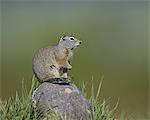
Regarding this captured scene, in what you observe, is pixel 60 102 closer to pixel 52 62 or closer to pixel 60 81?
pixel 60 81

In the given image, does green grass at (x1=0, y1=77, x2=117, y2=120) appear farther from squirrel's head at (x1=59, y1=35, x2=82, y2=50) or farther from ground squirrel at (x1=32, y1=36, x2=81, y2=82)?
squirrel's head at (x1=59, y1=35, x2=82, y2=50)

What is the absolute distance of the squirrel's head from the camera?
24.1 ft

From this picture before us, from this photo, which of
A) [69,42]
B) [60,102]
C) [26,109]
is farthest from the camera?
[69,42]

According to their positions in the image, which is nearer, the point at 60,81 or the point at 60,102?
the point at 60,102

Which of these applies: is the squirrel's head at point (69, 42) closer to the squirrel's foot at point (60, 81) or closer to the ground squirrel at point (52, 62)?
the ground squirrel at point (52, 62)

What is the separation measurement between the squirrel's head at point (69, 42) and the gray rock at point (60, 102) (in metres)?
0.47

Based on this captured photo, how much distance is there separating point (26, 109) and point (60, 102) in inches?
15.1

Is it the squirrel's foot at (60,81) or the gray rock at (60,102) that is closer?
the gray rock at (60,102)

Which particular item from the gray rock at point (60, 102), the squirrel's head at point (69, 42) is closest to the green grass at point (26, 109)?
the gray rock at point (60, 102)

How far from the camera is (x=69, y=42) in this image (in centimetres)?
738

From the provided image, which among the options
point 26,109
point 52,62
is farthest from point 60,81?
point 26,109

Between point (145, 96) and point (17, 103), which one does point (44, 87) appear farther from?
point (145, 96)

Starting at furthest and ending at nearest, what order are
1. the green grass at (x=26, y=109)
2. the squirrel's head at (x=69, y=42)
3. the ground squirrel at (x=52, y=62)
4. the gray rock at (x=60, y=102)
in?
the squirrel's head at (x=69, y=42) → the ground squirrel at (x=52, y=62) → the green grass at (x=26, y=109) → the gray rock at (x=60, y=102)

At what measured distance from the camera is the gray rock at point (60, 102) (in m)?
6.95
